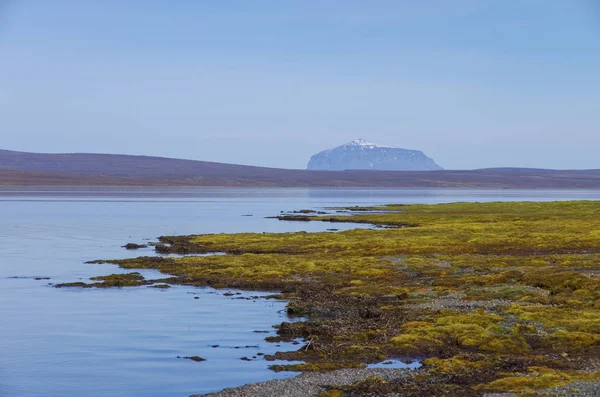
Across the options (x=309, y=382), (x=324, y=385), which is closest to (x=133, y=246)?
(x=309, y=382)

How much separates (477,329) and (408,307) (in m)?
5.28

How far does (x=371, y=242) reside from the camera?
54.6 m

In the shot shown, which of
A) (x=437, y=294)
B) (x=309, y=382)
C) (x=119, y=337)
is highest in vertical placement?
(x=437, y=294)

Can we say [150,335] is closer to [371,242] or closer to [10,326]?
[10,326]

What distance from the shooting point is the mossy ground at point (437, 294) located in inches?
829

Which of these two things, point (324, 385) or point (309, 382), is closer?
point (324, 385)

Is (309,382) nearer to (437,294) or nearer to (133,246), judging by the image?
(437,294)

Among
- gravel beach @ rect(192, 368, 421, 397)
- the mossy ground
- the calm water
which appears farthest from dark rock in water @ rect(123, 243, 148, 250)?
gravel beach @ rect(192, 368, 421, 397)

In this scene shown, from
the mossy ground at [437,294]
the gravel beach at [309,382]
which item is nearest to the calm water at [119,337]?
the gravel beach at [309,382]

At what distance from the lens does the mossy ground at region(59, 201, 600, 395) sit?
69.1 feet

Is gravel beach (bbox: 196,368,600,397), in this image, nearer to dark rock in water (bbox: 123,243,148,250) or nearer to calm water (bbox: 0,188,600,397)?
calm water (bbox: 0,188,600,397)

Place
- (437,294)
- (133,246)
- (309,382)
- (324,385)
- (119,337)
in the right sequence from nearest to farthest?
(324,385), (309,382), (119,337), (437,294), (133,246)

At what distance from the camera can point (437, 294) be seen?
32.1 meters

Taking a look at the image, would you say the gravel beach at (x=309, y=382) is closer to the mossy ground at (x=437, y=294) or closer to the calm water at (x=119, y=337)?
the mossy ground at (x=437, y=294)
